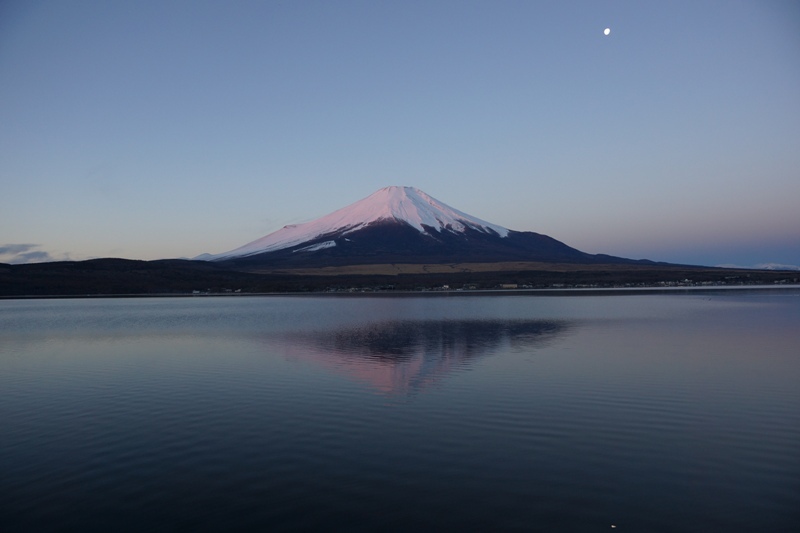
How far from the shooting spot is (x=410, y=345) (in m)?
26.9

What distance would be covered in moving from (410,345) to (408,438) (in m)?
15.0

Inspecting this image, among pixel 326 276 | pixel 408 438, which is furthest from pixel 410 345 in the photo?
pixel 326 276

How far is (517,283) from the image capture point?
361ft

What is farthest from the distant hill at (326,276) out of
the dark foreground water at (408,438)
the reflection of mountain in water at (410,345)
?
the dark foreground water at (408,438)

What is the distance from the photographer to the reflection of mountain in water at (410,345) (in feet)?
64.4

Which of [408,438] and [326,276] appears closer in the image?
[408,438]

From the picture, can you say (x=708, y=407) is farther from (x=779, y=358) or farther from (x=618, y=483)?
(x=779, y=358)

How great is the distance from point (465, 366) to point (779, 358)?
11.4m

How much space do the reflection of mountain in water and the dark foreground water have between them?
0.74 feet

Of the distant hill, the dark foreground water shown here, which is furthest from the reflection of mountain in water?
the distant hill

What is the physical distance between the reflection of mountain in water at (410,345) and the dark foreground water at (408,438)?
23cm

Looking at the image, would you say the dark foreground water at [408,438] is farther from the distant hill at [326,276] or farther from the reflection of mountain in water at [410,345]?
the distant hill at [326,276]

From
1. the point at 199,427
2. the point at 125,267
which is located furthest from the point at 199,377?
the point at 125,267

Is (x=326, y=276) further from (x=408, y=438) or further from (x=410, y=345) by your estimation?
(x=408, y=438)
